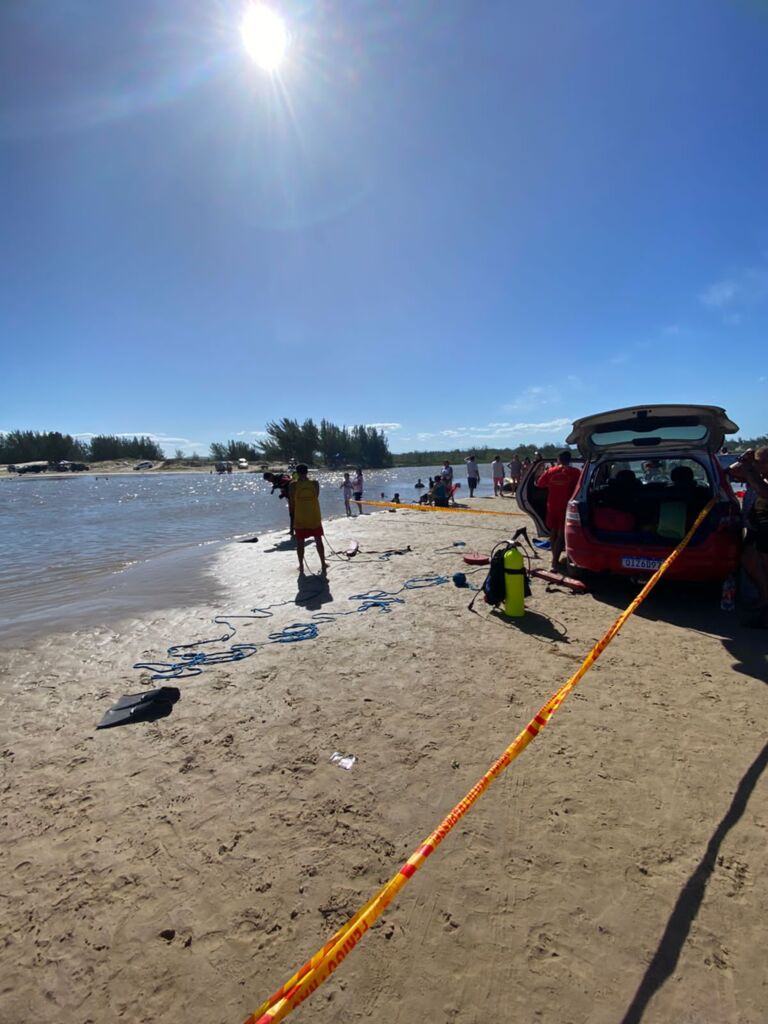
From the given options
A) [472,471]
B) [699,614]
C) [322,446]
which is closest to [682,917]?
[699,614]

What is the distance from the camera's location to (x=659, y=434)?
238 inches

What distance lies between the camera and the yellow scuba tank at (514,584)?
550 cm

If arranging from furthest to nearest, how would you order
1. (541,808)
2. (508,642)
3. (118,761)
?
(508,642) → (118,761) → (541,808)

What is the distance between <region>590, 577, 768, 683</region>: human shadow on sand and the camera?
4.20m

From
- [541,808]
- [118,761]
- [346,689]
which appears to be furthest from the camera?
[346,689]

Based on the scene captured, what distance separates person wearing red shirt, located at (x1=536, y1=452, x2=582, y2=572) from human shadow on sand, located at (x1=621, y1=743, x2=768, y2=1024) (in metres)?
4.71

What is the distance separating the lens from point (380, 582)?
7.61 metres

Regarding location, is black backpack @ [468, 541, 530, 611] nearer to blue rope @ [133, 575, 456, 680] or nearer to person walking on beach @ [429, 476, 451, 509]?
blue rope @ [133, 575, 456, 680]

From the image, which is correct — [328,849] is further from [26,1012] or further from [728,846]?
[728,846]

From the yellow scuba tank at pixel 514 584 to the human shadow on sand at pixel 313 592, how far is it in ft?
8.33

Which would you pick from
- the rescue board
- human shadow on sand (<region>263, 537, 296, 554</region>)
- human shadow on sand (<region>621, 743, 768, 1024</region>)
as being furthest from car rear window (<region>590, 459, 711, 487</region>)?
human shadow on sand (<region>263, 537, 296, 554</region>)

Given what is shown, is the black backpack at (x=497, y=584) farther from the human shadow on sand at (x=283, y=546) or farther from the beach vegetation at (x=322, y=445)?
the beach vegetation at (x=322, y=445)

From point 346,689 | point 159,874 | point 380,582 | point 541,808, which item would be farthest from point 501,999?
point 380,582

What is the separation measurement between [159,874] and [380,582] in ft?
18.0
